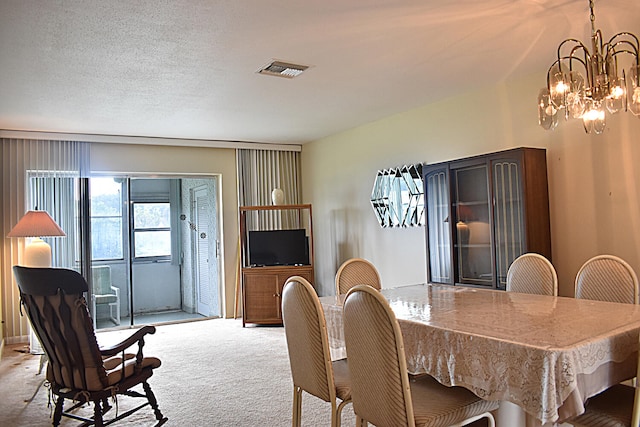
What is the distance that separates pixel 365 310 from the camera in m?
1.99

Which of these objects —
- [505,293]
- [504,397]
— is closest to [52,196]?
[505,293]

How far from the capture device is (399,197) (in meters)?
5.54

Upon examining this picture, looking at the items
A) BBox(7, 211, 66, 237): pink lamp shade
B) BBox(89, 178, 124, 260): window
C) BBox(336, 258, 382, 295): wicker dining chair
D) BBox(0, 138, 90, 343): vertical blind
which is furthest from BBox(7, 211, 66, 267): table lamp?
BBox(336, 258, 382, 295): wicker dining chair

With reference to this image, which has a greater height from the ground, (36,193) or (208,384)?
Answer: (36,193)

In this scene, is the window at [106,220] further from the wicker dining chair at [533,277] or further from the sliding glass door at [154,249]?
the wicker dining chair at [533,277]

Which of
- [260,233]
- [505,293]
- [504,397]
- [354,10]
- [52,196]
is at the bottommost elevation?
[504,397]

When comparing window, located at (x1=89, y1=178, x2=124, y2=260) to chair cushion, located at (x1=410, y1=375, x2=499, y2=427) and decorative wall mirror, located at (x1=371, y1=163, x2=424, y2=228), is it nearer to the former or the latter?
decorative wall mirror, located at (x1=371, y1=163, x2=424, y2=228)

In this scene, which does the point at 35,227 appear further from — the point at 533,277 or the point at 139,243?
the point at 533,277

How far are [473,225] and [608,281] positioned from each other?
1448 mm

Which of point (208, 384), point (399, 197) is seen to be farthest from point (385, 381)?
point (399, 197)

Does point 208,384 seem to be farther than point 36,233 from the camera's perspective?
No

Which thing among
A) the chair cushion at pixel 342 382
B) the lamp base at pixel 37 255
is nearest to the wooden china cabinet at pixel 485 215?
the chair cushion at pixel 342 382

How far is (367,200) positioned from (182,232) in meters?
3.02

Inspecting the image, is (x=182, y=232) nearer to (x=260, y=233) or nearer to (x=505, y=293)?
(x=260, y=233)
